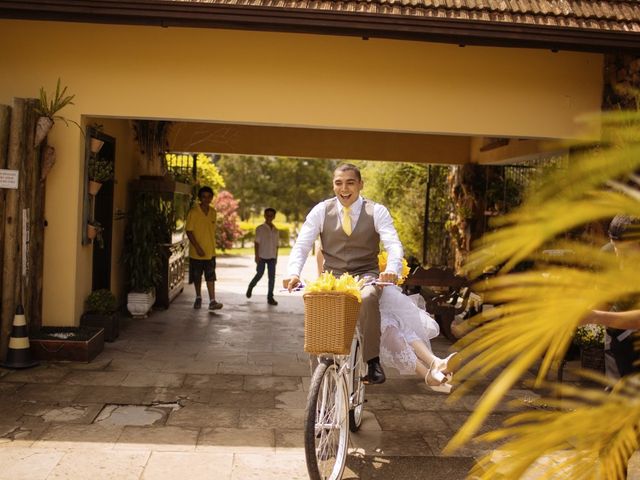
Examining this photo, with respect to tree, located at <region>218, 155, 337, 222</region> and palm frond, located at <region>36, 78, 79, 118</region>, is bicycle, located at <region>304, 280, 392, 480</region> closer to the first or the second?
palm frond, located at <region>36, 78, 79, 118</region>

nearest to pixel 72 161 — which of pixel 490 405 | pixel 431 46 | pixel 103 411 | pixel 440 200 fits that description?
pixel 103 411

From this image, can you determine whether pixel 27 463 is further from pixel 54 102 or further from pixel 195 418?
pixel 54 102

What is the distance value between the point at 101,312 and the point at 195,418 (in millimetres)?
3043

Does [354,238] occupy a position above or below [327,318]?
above

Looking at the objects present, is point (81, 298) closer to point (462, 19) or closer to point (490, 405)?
point (462, 19)

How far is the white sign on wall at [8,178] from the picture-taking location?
7.12 metres

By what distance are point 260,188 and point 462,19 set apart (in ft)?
90.8

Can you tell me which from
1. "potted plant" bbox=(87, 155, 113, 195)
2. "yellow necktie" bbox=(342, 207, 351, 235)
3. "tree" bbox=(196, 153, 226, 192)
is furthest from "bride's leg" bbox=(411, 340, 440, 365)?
"tree" bbox=(196, 153, 226, 192)

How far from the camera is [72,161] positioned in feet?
26.2

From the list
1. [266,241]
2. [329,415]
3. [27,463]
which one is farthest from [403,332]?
[266,241]

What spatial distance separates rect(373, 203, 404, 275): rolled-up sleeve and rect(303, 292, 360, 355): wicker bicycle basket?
82 cm

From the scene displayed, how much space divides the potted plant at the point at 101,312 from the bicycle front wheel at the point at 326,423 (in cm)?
445

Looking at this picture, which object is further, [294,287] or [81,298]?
[81,298]

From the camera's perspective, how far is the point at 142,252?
34.4 feet
